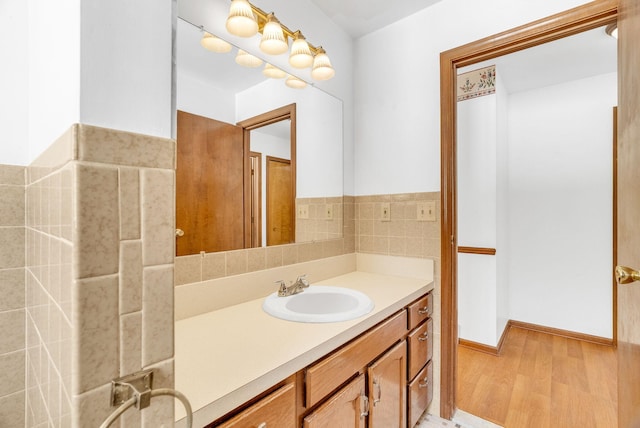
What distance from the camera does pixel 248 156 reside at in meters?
1.38

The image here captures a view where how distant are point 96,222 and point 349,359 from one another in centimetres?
85

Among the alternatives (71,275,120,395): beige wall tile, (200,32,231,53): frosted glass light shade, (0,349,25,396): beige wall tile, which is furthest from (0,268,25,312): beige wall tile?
(200,32,231,53): frosted glass light shade

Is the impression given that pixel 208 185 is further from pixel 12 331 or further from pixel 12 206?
pixel 12 331

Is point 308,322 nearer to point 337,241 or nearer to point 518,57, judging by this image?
point 337,241

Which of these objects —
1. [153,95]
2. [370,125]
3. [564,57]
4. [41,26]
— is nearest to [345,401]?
[153,95]

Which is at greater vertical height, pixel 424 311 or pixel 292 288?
pixel 292 288

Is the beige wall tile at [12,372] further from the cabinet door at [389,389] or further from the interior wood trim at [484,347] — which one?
the interior wood trim at [484,347]

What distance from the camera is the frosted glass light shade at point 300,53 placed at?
148 centimetres

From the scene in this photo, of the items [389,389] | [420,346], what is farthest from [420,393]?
[389,389]

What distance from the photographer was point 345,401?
3.17ft

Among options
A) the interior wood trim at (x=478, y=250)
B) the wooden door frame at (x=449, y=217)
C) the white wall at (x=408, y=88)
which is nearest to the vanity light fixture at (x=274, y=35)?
the white wall at (x=408, y=88)

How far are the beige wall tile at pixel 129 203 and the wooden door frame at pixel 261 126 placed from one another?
90 cm

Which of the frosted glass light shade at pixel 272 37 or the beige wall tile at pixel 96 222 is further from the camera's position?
the frosted glass light shade at pixel 272 37

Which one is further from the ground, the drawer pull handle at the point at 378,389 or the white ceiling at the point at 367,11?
the white ceiling at the point at 367,11
